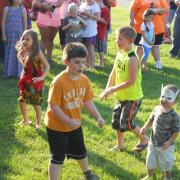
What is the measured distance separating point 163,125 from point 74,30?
15.6ft

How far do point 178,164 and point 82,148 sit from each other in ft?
4.48

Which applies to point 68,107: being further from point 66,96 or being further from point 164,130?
point 164,130

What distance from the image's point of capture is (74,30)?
29.5 ft

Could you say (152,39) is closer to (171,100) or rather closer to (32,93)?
A: (32,93)

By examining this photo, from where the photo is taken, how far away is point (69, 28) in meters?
9.01

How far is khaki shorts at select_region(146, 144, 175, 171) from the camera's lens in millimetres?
4707

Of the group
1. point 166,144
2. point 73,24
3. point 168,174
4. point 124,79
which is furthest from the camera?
point 73,24

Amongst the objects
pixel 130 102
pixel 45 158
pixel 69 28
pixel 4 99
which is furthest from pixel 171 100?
pixel 69 28

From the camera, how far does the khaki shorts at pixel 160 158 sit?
4707 millimetres

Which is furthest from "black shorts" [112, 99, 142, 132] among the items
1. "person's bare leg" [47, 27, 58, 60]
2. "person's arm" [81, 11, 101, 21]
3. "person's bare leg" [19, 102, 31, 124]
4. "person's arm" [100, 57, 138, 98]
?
"person's bare leg" [47, 27, 58, 60]

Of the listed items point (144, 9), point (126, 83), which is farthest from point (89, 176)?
point (144, 9)

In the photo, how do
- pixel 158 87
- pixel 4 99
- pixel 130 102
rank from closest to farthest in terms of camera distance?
pixel 130 102, pixel 4 99, pixel 158 87

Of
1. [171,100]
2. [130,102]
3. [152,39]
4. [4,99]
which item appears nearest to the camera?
[171,100]

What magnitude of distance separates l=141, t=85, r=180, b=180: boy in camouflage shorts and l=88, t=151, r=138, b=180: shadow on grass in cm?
35
